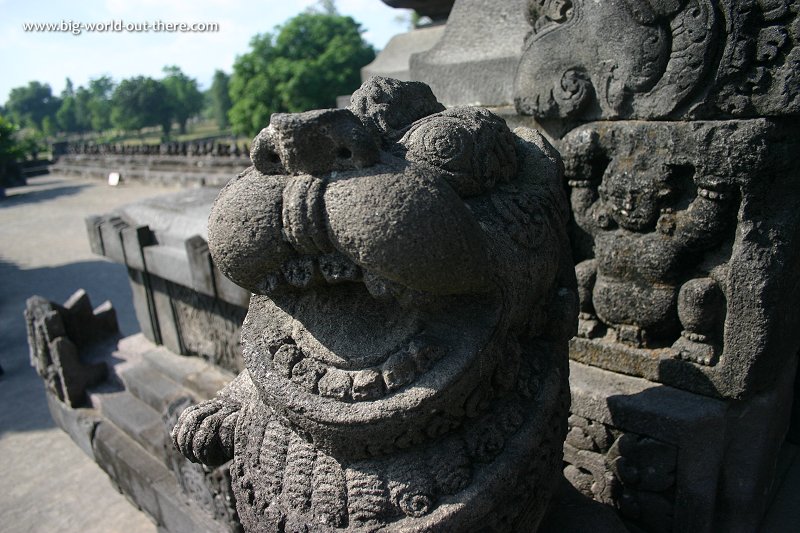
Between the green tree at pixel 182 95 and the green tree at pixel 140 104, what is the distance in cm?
149

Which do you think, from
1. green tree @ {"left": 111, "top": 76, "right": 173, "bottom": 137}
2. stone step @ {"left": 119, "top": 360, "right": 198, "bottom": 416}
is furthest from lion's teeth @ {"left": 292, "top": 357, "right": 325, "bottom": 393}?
green tree @ {"left": 111, "top": 76, "right": 173, "bottom": 137}

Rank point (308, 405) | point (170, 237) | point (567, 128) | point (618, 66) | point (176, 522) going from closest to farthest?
point (308, 405) → point (618, 66) → point (567, 128) → point (176, 522) → point (170, 237)

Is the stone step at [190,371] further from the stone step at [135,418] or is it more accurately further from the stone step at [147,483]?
the stone step at [147,483]

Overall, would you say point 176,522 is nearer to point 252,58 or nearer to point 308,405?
point 308,405

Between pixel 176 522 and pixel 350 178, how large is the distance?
2.29 meters

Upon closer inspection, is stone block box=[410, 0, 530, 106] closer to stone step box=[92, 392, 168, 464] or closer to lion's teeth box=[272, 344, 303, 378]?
lion's teeth box=[272, 344, 303, 378]

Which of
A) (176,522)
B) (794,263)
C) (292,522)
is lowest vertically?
(176,522)

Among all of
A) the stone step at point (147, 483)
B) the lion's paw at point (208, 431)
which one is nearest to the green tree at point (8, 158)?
the stone step at point (147, 483)

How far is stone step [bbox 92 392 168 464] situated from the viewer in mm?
3222

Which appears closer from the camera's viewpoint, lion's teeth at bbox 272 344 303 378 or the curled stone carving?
lion's teeth at bbox 272 344 303 378

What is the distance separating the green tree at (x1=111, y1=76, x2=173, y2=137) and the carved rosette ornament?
46992 mm

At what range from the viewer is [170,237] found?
148 inches

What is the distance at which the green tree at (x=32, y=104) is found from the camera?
5819 centimetres

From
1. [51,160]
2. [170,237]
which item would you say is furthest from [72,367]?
[51,160]
